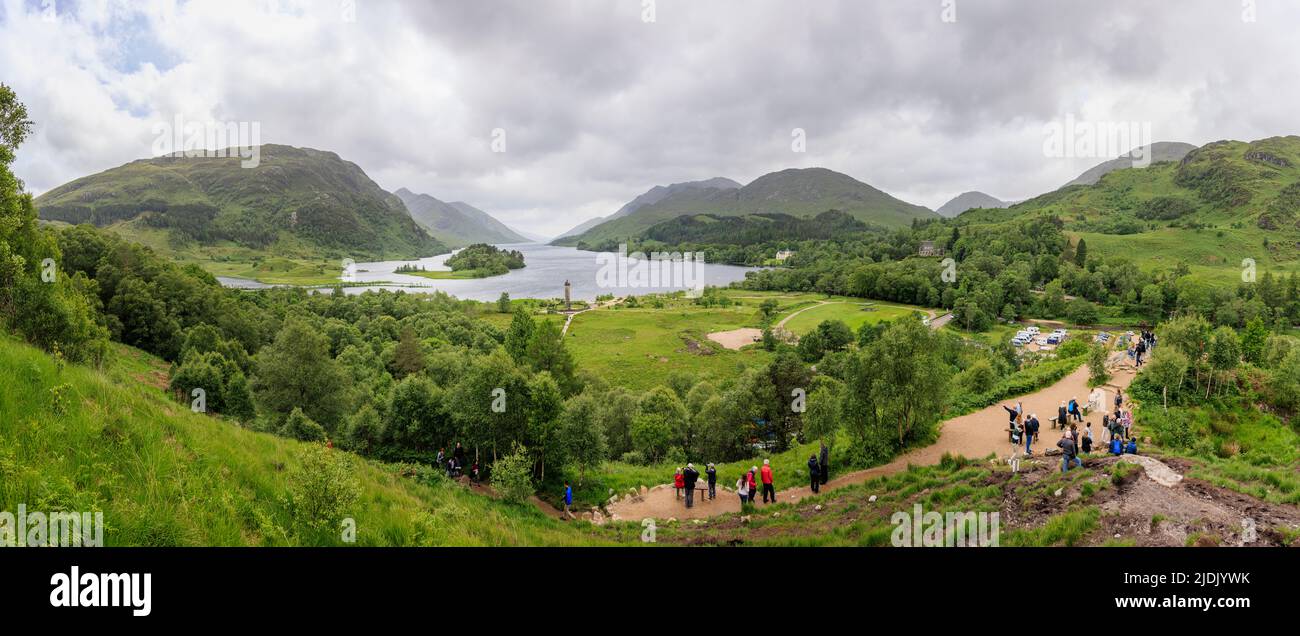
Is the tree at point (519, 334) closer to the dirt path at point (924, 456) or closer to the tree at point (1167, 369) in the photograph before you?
the dirt path at point (924, 456)

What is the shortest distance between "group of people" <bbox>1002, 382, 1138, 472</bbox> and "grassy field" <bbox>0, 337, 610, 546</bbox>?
15.0 m

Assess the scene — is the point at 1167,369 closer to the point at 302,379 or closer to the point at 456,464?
the point at 456,464

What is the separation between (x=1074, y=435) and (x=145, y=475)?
22.3m

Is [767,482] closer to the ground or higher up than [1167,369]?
closer to the ground

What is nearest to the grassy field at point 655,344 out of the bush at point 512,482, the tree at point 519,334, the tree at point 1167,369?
the tree at point 519,334

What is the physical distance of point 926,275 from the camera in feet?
443

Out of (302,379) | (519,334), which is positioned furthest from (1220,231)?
(302,379)

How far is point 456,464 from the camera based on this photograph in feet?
70.7

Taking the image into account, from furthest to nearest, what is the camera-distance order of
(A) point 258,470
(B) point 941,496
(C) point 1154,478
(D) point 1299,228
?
1. (D) point 1299,228
2. (B) point 941,496
3. (C) point 1154,478
4. (A) point 258,470

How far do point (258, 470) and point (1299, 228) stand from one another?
248403mm

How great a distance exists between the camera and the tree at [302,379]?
33562mm
